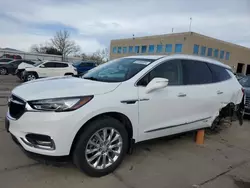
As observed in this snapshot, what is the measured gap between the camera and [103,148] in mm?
3080

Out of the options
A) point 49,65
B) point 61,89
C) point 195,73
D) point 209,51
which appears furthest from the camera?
point 209,51

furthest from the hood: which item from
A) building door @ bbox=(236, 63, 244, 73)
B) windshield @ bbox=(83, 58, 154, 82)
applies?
building door @ bbox=(236, 63, 244, 73)

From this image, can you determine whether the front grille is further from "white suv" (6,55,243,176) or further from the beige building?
the beige building

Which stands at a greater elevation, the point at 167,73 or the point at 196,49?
the point at 196,49

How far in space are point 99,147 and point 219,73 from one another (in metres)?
3.24

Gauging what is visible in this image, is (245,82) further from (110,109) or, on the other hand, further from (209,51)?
(209,51)

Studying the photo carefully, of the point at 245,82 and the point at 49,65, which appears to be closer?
the point at 245,82

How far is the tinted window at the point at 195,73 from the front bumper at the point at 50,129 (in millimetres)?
2263

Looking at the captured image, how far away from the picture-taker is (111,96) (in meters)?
3.02

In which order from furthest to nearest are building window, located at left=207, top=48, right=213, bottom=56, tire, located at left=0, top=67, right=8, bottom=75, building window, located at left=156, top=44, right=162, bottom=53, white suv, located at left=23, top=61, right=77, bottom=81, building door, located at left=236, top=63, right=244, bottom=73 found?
building door, located at left=236, top=63, right=244, bottom=73 → building window, located at left=156, top=44, right=162, bottom=53 → building window, located at left=207, top=48, right=213, bottom=56 → tire, located at left=0, top=67, right=8, bottom=75 → white suv, located at left=23, top=61, right=77, bottom=81

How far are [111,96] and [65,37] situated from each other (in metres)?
67.0

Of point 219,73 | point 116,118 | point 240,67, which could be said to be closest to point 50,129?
point 116,118

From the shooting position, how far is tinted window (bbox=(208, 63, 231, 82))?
4742 mm

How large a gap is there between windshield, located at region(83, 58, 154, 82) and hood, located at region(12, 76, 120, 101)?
35 centimetres
